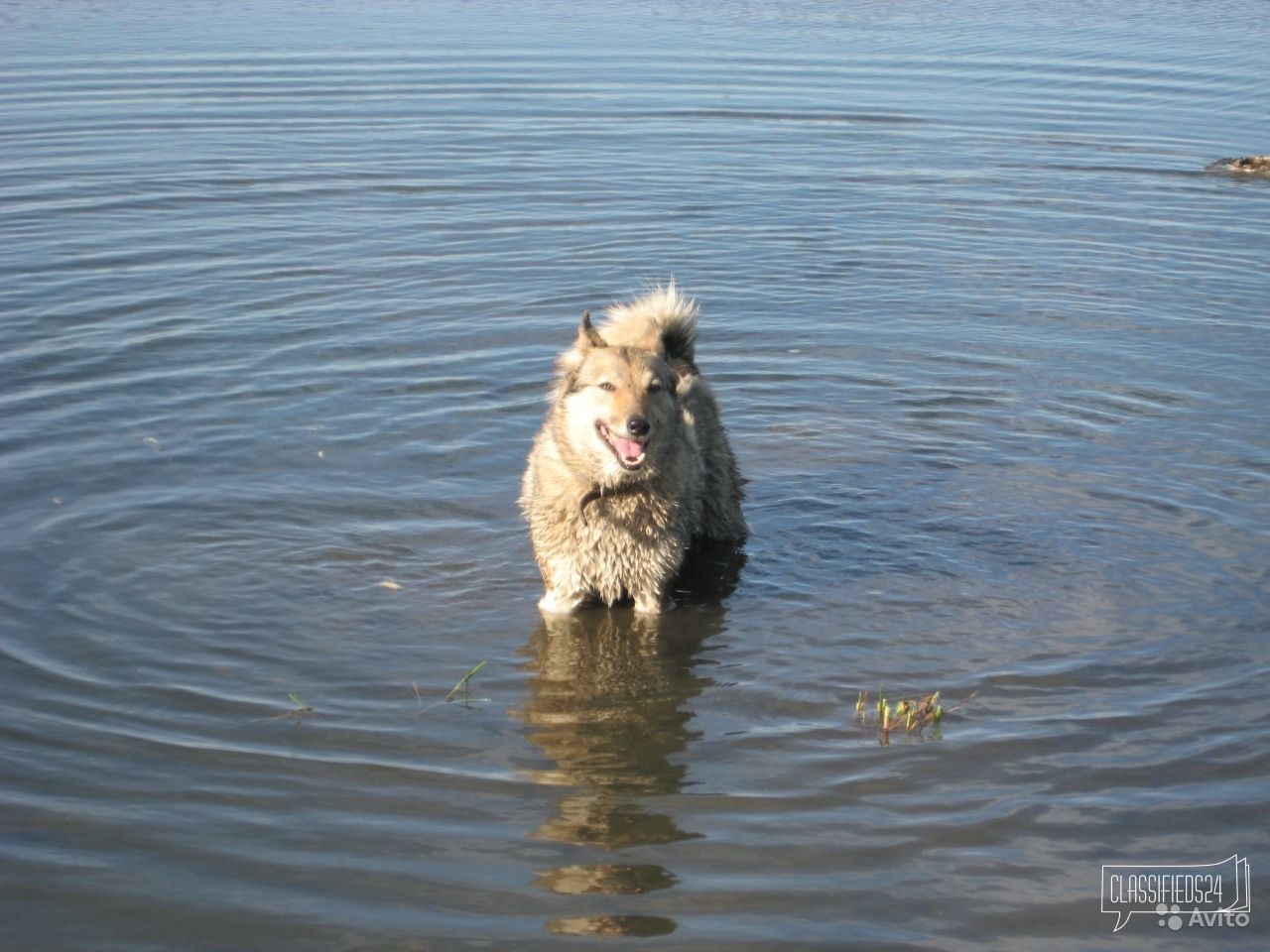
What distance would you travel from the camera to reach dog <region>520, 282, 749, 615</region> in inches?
295

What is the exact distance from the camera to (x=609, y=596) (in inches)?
312

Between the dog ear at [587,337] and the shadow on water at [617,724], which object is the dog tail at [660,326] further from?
the shadow on water at [617,724]

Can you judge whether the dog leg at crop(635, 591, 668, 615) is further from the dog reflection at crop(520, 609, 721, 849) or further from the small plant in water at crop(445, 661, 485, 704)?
the small plant in water at crop(445, 661, 485, 704)

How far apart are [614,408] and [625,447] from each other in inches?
8.7

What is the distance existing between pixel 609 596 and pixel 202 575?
2193 millimetres

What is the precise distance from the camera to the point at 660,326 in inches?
336

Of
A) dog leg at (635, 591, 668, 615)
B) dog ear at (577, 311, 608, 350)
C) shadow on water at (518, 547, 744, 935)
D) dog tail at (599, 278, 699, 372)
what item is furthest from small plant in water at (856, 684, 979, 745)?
dog tail at (599, 278, 699, 372)

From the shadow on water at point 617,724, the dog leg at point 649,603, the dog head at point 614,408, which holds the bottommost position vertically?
the shadow on water at point 617,724

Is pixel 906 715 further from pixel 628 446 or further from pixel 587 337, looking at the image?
pixel 587 337

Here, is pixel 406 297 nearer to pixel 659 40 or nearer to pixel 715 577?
pixel 715 577

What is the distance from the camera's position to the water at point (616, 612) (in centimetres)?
544

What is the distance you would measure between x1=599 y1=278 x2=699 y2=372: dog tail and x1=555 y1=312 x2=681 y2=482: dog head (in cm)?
58

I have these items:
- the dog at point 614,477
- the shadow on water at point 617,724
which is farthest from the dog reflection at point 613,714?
the dog at point 614,477

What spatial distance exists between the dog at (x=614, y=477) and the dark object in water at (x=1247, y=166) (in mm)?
11188
